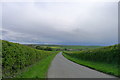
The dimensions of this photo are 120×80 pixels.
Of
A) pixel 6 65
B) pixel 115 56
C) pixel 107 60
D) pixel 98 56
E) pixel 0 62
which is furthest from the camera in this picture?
pixel 98 56

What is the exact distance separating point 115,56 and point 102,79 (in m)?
7.02

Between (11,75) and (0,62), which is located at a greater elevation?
(0,62)

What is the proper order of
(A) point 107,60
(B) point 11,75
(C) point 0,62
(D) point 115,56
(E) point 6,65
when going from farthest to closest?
(A) point 107,60 → (D) point 115,56 → (B) point 11,75 → (E) point 6,65 → (C) point 0,62

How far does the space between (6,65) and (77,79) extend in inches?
196

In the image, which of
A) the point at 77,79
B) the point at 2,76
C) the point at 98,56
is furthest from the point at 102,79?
the point at 98,56

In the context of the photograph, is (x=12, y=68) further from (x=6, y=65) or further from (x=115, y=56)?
(x=115, y=56)

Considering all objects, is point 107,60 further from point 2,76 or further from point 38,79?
point 2,76

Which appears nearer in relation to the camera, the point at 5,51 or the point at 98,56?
the point at 5,51

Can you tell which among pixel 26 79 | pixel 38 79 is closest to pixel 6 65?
pixel 26 79

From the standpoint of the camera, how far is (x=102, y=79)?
695 centimetres

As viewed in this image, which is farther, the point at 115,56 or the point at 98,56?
the point at 98,56

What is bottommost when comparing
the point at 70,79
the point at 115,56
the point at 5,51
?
the point at 70,79

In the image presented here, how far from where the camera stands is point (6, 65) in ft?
24.4

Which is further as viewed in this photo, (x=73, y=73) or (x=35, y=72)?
(x=35, y=72)
